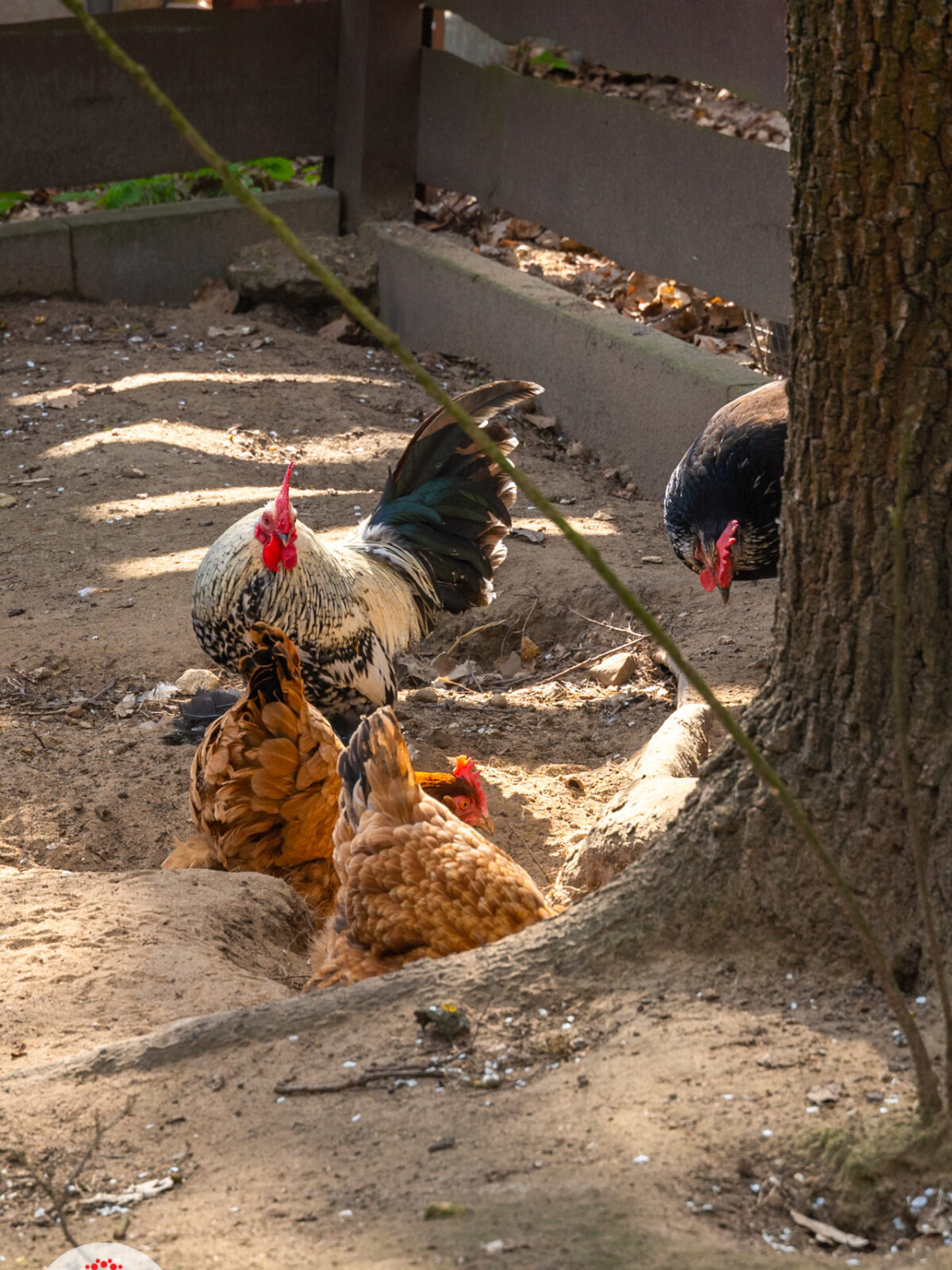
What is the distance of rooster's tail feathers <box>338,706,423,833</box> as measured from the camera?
281 cm

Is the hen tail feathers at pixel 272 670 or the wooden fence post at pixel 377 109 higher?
the wooden fence post at pixel 377 109

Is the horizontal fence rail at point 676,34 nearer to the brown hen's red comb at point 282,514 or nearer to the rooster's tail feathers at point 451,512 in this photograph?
the rooster's tail feathers at point 451,512

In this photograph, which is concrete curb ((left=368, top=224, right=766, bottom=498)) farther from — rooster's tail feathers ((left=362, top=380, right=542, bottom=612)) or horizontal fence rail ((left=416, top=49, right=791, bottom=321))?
rooster's tail feathers ((left=362, top=380, right=542, bottom=612))

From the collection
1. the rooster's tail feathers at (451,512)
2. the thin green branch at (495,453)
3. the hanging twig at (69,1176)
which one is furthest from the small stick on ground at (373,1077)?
the rooster's tail feathers at (451,512)

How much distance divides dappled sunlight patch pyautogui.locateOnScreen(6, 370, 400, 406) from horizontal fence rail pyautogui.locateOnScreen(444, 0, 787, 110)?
84.7 inches

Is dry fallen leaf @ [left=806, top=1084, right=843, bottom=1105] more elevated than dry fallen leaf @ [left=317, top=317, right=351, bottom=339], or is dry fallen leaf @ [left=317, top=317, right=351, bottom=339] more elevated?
dry fallen leaf @ [left=317, top=317, right=351, bottom=339]

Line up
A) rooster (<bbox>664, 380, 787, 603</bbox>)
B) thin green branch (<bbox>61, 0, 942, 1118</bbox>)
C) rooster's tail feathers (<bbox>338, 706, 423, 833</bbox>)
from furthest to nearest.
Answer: rooster (<bbox>664, 380, 787, 603</bbox>) < rooster's tail feathers (<bbox>338, 706, 423, 833</bbox>) < thin green branch (<bbox>61, 0, 942, 1118</bbox>)

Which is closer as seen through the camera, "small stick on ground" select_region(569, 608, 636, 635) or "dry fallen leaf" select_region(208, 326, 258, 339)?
"small stick on ground" select_region(569, 608, 636, 635)

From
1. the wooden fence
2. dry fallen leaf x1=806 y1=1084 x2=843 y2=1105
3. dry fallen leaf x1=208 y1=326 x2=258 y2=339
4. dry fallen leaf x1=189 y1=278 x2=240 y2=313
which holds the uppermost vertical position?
the wooden fence

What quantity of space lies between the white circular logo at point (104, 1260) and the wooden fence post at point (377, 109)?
→ 750 centimetres

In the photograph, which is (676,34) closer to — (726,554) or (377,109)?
(377,109)

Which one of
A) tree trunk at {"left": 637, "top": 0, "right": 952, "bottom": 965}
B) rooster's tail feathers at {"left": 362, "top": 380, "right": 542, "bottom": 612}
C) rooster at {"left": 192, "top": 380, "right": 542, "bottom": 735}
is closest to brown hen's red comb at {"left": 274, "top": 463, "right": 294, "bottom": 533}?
rooster at {"left": 192, "top": 380, "right": 542, "bottom": 735}

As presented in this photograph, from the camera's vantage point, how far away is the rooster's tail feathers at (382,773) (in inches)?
111

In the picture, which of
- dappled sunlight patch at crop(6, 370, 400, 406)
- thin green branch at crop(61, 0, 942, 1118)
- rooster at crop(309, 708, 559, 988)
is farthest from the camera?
dappled sunlight patch at crop(6, 370, 400, 406)
